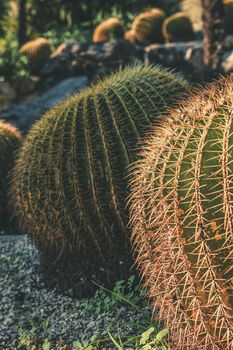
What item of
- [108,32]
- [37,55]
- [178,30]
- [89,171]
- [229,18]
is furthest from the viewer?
[37,55]

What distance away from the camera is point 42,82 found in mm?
13016

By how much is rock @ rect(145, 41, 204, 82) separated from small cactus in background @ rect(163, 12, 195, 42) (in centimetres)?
184

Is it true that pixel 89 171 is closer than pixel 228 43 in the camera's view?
Yes

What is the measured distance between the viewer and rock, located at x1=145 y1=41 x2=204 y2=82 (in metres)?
11.0

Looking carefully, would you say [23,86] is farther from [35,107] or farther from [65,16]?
[65,16]

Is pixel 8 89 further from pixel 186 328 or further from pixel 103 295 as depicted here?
pixel 186 328

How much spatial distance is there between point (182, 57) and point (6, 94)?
4.00 meters

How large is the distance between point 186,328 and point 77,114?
179 centimetres

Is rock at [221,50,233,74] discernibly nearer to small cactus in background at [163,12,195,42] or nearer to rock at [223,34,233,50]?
rock at [223,34,233,50]

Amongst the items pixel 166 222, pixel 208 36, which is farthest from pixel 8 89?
pixel 166 222

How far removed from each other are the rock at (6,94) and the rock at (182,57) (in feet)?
10.5

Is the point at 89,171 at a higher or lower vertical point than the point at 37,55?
higher

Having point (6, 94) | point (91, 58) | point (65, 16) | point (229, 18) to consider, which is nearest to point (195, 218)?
point (91, 58)

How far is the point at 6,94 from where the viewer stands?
43.8ft
